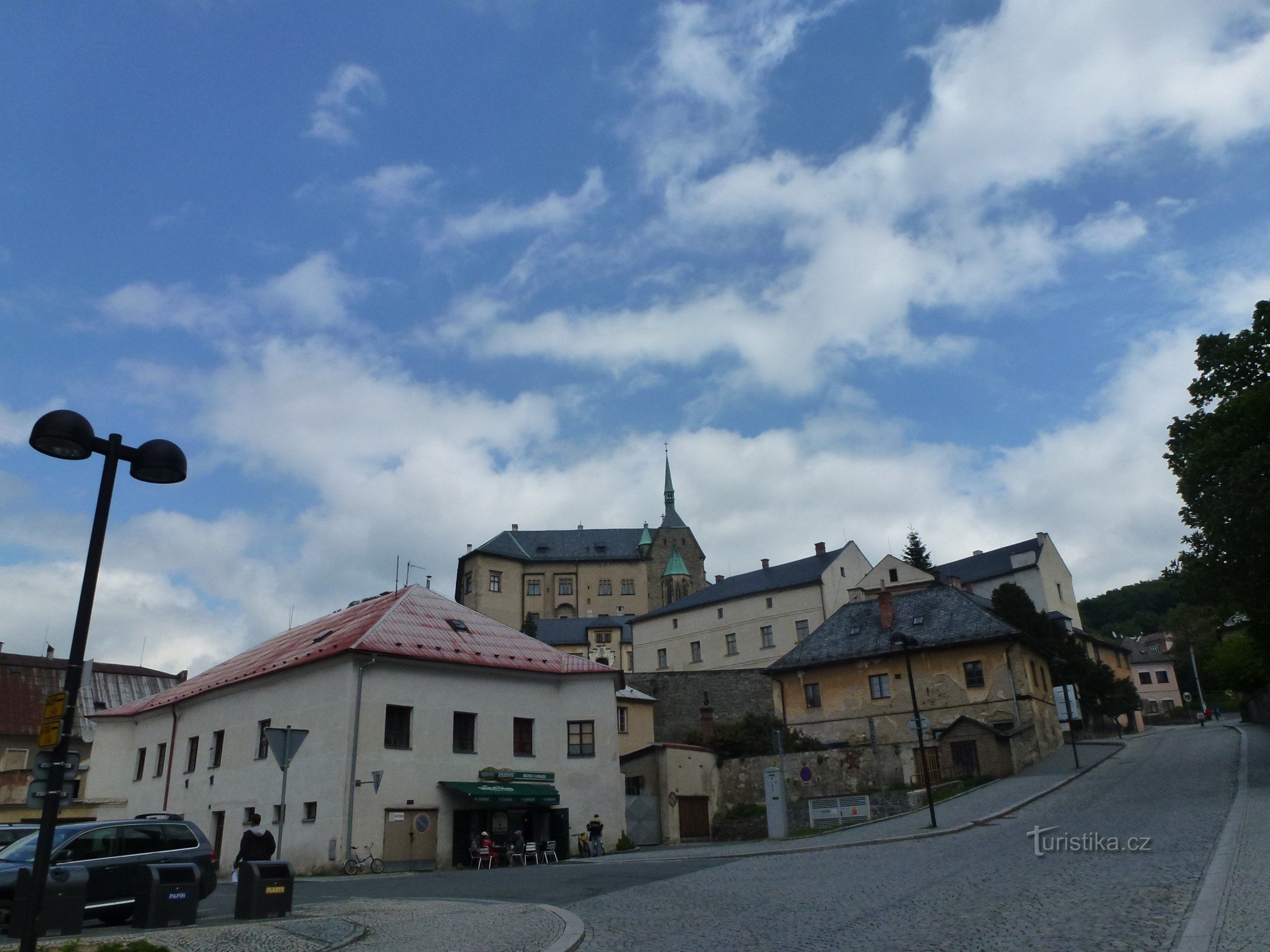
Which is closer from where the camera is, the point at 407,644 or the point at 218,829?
the point at 407,644

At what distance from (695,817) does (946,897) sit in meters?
28.3

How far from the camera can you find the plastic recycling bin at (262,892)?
13.5 m

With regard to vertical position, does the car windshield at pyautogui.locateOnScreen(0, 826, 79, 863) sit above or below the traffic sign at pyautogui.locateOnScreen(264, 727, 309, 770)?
below

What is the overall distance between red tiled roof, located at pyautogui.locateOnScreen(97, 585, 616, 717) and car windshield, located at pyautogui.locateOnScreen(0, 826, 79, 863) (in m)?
13.6

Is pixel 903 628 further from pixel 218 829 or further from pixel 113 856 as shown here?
pixel 113 856

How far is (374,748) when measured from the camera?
93.1 ft

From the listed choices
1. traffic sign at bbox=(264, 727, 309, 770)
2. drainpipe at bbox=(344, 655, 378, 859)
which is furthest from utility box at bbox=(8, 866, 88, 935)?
drainpipe at bbox=(344, 655, 378, 859)

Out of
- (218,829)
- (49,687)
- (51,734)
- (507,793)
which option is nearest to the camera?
(51,734)

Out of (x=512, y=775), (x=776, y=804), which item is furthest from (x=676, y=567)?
(x=776, y=804)

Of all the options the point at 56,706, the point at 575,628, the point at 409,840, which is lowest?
the point at 409,840

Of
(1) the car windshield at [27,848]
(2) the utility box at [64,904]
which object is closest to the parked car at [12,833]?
(1) the car windshield at [27,848]

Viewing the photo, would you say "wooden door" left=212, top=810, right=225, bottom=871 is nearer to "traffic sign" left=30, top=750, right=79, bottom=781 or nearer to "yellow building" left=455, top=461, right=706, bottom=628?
"traffic sign" left=30, top=750, right=79, bottom=781

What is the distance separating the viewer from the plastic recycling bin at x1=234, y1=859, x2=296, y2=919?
1353 cm

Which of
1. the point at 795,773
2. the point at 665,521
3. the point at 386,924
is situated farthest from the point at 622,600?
the point at 386,924
